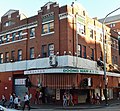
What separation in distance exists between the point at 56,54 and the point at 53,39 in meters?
2.12

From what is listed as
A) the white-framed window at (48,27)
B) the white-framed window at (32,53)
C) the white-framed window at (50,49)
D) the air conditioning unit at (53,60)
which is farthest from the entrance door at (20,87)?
the white-framed window at (48,27)

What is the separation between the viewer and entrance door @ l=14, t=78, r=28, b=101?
35.8 metres

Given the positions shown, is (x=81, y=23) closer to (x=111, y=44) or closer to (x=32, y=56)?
(x=32, y=56)

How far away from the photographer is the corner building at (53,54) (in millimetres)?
30172

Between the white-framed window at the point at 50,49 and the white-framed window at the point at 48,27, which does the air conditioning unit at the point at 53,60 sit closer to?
the white-framed window at the point at 50,49

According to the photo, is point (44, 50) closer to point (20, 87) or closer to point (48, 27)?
point (48, 27)

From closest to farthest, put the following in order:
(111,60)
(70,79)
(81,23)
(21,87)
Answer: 1. (70,79)
2. (81,23)
3. (21,87)
4. (111,60)

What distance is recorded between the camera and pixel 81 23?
3378 centimetres

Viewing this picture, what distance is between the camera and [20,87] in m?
36.4

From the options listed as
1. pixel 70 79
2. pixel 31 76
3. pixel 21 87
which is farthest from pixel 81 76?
pixel 21 87

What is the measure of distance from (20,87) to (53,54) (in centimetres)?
824

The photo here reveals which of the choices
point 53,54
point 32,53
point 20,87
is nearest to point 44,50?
point 53,54

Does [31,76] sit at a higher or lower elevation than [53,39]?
lower

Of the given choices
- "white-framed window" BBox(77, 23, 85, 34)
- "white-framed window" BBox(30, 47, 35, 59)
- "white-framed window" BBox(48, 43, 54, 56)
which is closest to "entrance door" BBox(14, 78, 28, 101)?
"white-framed window" BBox(30, 47, 35, 59)
